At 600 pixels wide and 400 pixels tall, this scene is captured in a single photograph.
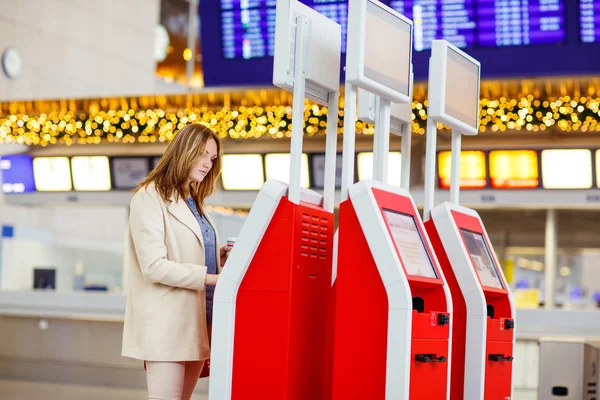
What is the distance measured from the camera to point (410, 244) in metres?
3.68

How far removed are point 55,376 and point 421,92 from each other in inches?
168

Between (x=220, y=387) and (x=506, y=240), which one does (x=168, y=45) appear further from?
(x=220, y=387)

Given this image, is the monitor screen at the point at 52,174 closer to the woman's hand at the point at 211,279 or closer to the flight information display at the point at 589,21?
the flight information display at the point at 589,21

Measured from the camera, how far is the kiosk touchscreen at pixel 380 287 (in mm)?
3389

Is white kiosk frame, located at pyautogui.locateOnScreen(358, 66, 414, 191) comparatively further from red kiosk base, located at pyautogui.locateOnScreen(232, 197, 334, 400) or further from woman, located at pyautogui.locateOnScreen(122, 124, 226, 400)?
woman, located at pyautogui.locateOnScreen(122, 124, 226, 400)

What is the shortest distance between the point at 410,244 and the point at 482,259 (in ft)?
3.34

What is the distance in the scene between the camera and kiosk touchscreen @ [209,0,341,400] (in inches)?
141

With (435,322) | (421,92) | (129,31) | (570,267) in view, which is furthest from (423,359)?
(129,31)

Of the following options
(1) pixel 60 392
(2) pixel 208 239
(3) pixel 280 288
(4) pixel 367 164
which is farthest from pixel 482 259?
(4) pixel 367 164

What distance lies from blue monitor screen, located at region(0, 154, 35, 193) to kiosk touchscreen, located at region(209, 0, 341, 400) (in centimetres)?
735

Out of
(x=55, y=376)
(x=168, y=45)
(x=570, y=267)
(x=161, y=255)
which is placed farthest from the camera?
(x=168, y=45)

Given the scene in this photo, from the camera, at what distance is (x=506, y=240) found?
1024 centimetres

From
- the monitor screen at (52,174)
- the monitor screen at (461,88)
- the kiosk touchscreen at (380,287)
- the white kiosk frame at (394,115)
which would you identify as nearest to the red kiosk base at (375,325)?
the kiosk touchscreen at (380,287)

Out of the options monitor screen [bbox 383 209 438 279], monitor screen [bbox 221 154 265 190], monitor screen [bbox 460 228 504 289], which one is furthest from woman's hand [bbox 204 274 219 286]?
monitor screen [bbox 221 154 265 190]
